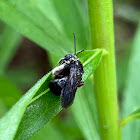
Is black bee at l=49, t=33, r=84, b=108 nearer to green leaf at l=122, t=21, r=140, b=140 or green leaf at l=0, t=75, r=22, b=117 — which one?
green leaf at l=122, t=21, r=140, b=140

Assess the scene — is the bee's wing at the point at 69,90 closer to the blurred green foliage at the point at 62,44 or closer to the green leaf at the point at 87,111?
the blurred green foliage at the point at 62,44

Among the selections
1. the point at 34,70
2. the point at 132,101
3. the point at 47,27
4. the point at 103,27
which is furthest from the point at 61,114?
the point at 103,27

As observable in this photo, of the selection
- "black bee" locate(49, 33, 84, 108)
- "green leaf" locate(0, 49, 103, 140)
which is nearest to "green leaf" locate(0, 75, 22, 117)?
"black bee" locate(49, 33, 84, 108)

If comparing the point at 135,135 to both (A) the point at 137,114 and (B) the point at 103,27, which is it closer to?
(A) the point at 137,114

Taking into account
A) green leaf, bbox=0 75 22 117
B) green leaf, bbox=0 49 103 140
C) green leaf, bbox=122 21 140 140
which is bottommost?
green leaf, bbox=122 21 140 140

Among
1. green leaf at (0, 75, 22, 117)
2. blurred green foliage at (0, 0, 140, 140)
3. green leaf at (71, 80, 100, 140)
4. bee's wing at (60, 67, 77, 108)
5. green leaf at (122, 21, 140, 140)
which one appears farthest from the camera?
green leaf at (0, 75, 22, 117)

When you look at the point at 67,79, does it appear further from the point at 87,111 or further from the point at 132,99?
the point at 132,99
